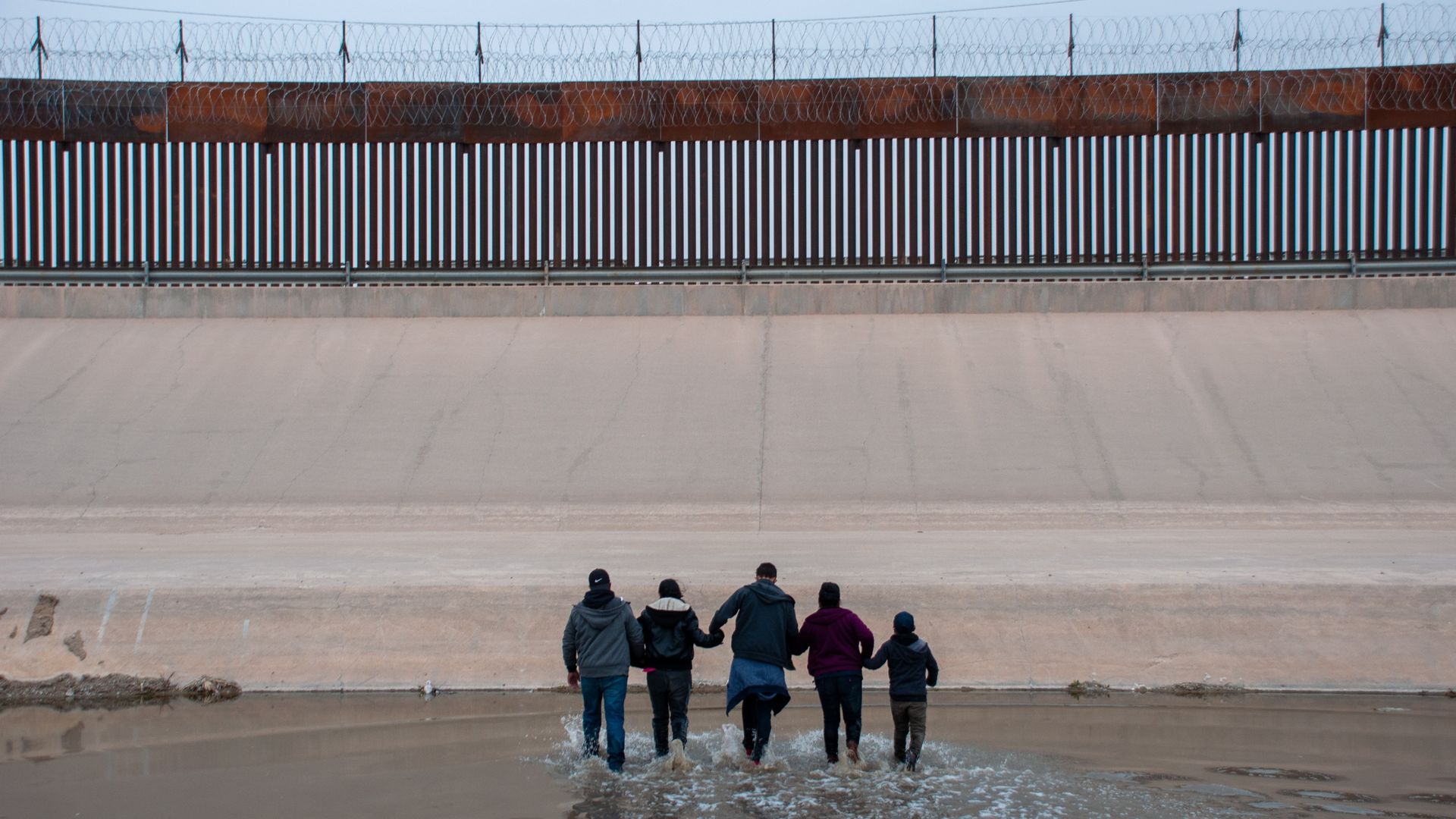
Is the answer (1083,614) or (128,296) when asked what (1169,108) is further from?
(128,296)

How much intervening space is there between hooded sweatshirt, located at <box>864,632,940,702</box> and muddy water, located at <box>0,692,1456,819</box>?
0.39m

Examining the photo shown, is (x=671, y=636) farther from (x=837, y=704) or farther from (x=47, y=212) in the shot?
(x=47, y=212)

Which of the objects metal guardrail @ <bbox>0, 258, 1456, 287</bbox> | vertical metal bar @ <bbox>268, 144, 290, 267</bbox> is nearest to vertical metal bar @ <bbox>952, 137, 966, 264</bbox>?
metal guardrail @ <bbox>0, 258, 1456, 287</bbox>

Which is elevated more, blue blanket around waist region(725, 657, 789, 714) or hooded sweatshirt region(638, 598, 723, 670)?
hooded sweatshirt region(638, 598, 723, 670)

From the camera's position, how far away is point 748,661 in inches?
246

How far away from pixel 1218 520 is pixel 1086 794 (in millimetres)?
6697

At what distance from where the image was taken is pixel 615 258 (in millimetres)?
17500

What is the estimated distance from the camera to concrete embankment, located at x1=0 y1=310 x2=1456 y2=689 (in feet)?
26.7

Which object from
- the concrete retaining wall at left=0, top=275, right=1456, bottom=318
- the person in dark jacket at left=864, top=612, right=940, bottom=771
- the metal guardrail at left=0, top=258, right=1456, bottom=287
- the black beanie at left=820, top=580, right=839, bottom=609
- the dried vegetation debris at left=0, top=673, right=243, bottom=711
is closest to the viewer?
the person in dark jacket at left=864, top=612, right=940, bottom=771

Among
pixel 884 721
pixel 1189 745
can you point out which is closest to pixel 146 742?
pixel 884 721

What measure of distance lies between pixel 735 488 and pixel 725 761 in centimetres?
638

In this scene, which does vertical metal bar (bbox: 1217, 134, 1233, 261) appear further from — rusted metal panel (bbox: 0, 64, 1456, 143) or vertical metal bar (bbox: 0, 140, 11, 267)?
vertical metal bar (bbox: 0, 140, 11, 267)

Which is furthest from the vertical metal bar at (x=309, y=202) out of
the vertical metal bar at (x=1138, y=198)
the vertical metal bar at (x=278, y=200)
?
the vertical metal bar at (x=1138, y=198)

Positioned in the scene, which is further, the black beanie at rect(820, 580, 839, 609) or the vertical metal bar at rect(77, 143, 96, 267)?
the vertical metal bar at rect(77, 143, 96, 267)
